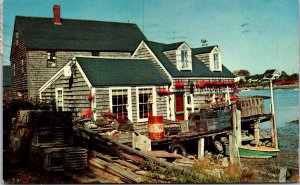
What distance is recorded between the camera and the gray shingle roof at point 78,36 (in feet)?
65.7

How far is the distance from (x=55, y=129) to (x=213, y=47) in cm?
1158

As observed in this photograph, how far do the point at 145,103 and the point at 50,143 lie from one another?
18.6ft

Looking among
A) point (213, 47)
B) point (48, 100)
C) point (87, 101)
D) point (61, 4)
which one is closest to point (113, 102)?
point (87, 101)

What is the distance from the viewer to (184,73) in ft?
54.8

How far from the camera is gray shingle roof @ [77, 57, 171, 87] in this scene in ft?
44.7

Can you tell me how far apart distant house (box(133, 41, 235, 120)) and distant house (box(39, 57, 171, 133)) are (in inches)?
24.5

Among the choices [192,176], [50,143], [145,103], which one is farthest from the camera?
[145,103]

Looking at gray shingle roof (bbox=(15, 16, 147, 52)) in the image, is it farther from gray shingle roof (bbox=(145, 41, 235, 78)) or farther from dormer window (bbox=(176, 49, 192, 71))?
dormer window (bbox=(176, 49, 192, 71))

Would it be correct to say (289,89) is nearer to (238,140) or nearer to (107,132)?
(238,140)

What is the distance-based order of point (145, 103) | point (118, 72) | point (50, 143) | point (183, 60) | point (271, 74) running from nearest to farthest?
point (50, 143), point (271, 74), point (118, 72), point (145, 103), point (183, 60)

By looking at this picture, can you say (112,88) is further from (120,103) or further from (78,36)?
(78,36)

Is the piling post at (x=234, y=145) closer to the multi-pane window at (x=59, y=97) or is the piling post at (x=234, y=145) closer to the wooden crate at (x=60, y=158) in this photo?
the wooden crate at (x=60, y=158)

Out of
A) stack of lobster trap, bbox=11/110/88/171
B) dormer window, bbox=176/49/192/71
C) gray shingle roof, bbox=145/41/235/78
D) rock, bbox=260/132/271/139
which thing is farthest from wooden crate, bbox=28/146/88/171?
rock, bbox=260/132/271/139

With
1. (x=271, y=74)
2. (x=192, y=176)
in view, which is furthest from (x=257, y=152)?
(x=192, y=176)
